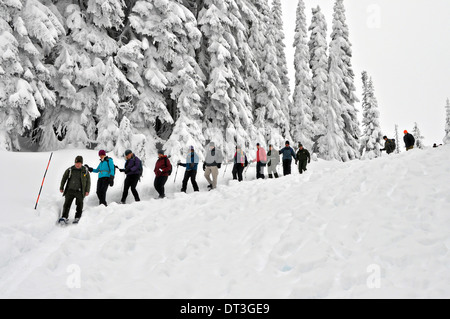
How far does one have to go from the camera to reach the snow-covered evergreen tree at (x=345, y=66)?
101ft

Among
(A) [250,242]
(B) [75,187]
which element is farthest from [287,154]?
(B) [75,187]

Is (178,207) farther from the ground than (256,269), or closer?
farther from the ground

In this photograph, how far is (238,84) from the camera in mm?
20328

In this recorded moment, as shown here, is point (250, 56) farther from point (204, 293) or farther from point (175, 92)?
point (204, 293)

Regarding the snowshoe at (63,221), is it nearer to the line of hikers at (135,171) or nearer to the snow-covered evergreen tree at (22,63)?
the line of hikers at (135,171)

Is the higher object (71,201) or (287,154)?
(287,154)

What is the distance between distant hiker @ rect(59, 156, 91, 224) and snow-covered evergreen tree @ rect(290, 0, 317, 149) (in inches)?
918

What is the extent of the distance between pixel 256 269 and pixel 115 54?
13925mm

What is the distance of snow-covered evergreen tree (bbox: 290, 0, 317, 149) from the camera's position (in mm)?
29625

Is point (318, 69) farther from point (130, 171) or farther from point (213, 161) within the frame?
point (130, 171)

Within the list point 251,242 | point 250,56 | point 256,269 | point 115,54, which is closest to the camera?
point 256,269

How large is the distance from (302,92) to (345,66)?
505cm

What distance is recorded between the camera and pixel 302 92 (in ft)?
101
